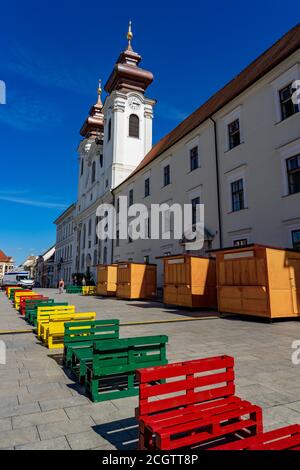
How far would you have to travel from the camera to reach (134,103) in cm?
4241

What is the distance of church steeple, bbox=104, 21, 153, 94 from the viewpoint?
42062 mm

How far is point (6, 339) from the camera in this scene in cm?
874

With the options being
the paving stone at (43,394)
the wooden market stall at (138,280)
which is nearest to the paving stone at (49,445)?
the paving stone at (43,394)

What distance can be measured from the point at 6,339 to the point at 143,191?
78.9 feet

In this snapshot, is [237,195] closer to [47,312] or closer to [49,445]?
[47,312]

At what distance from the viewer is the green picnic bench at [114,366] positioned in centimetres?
451

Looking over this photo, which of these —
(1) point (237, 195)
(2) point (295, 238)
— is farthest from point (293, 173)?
(1) point (237, 195)

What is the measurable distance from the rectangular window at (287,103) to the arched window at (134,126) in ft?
92.0

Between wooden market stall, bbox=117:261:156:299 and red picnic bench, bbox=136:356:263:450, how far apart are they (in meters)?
20.1

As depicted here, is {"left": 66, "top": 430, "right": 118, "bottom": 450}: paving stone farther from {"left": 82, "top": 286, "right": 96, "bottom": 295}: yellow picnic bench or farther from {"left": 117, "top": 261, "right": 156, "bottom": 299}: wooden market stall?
{"left": 82, "top": 286, "right": 96, "bottom": 295}: yellow picnic bench

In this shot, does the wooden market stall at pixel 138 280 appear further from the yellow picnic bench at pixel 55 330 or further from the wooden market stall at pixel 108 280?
the yellow picnic bench at pixel 55 330

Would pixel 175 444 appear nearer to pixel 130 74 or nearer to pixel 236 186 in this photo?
pixel 236 186

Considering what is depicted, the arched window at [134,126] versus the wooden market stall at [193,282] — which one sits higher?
the arched window at [134,126]

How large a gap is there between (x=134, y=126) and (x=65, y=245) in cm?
3623
